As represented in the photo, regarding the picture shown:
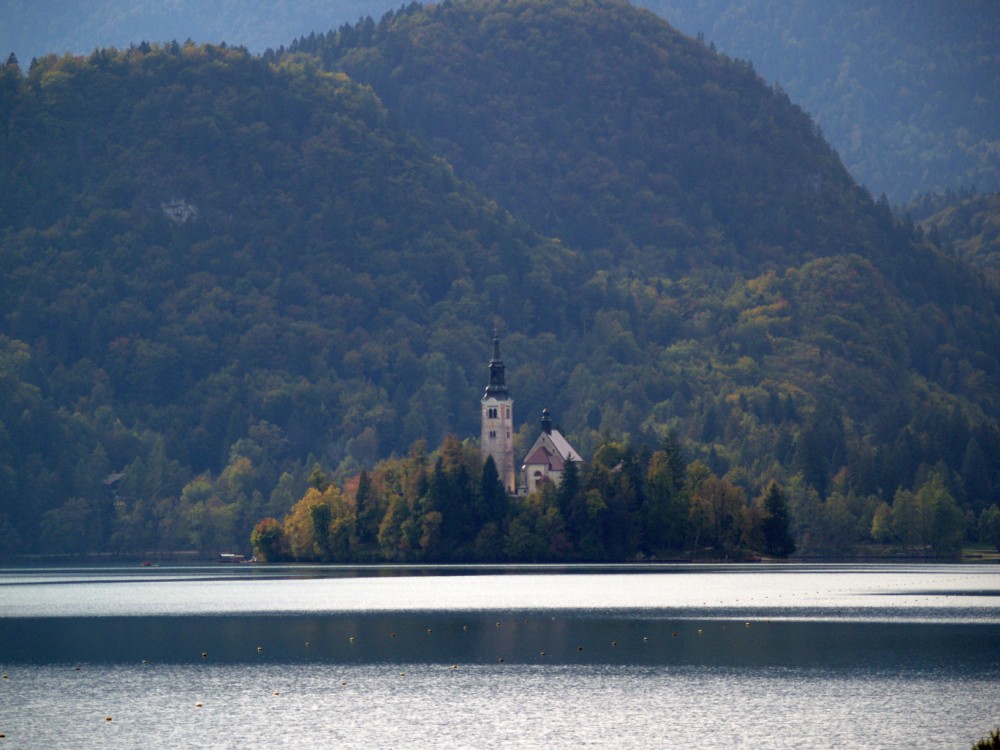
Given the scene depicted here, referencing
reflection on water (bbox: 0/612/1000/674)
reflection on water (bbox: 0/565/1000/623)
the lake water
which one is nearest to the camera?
the lake water

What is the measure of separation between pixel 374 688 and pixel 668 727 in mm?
16795

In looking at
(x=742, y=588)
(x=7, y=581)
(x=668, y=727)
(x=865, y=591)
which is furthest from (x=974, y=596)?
(x=7, y=581)

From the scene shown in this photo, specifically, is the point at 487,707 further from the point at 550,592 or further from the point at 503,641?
the point at 550,592

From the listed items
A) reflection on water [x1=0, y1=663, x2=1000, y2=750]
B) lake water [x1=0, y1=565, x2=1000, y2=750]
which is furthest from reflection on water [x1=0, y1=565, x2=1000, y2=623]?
reflection on water [x1=0, y1=663, x2=1000, y2=750]

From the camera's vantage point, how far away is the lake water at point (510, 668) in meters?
70.2

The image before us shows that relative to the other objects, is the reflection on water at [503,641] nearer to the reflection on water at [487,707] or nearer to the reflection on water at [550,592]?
the reflection on water at [487,707]

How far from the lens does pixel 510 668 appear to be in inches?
3499

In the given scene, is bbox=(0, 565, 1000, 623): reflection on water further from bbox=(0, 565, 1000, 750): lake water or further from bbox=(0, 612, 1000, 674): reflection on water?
bbox=(0, 612, 1000, 674): reflection on water

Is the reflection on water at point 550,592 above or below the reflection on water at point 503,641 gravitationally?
above

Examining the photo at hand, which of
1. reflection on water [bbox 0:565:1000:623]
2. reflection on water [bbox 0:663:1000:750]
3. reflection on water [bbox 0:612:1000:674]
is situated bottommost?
reflection on water [bbox 0:663:1000:750]

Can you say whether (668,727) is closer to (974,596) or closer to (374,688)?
(374,688)

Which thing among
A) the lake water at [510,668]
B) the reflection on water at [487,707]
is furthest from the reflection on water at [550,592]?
the reflection on water at [487,707]

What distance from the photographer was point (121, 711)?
2992 inches

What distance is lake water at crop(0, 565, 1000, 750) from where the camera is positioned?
7019 centimetres
